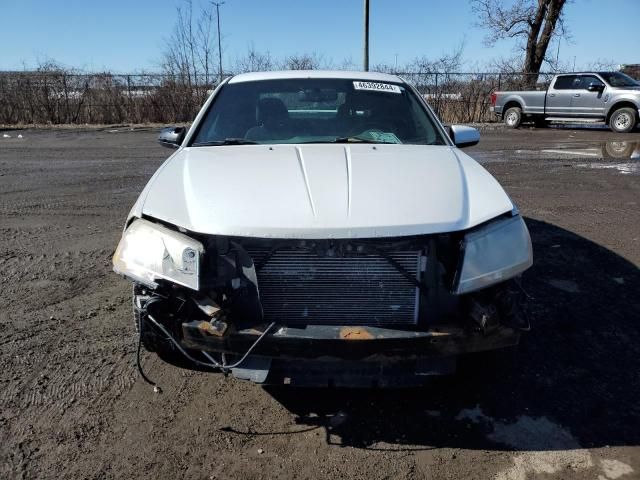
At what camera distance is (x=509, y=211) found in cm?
263

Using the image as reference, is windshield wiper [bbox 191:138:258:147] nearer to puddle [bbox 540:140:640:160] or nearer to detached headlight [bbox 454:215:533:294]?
detached headlight [bbox 454:215:533:294]

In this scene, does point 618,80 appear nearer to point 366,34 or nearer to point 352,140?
point 366,34

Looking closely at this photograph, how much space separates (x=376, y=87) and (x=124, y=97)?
18669 millimetres

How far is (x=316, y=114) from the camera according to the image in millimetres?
4129

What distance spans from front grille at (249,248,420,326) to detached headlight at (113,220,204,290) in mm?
286

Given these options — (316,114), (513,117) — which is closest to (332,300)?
(316,114)

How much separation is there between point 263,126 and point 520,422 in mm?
2611

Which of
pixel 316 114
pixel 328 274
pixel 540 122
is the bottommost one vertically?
pixel 328 274

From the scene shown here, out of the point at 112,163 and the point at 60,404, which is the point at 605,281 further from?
the point at 112,163

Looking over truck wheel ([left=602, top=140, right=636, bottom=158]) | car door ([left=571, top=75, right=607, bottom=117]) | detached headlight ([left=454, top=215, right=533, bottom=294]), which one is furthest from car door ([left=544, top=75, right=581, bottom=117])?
detached headlight ([left=454, top=215, right=533, bottom=294])

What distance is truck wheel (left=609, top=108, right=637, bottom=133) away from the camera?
15680 mm

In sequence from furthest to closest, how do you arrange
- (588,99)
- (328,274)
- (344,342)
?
(588,99), (328,274), (344,342)

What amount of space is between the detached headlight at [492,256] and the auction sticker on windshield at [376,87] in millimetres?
2082

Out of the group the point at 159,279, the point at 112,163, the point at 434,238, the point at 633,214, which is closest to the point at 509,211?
the point at 434,238
